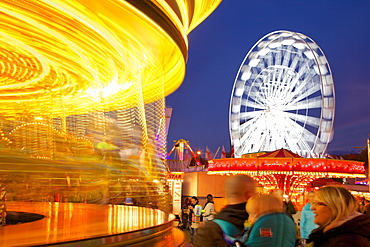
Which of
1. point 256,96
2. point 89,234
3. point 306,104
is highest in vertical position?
point 256,96

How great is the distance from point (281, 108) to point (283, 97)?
701 mm

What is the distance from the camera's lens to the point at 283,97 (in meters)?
21.4

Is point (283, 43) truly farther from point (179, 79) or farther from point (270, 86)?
point (179, 79)

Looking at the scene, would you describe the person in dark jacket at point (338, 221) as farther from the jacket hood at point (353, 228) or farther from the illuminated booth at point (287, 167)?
the illuminated booth at point (287, 167)

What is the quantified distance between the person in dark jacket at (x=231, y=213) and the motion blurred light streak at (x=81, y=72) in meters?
2.74

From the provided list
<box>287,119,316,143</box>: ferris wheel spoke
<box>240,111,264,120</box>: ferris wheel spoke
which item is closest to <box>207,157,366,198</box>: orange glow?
<box>287,119,316,143</box>: ferris wheel spoke

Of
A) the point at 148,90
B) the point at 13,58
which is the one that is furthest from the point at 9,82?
the point at 148,90

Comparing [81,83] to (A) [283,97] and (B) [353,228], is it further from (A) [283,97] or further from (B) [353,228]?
(A) [283,97]

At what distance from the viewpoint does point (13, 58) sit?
23.8ft

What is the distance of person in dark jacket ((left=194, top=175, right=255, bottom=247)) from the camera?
2135 mm

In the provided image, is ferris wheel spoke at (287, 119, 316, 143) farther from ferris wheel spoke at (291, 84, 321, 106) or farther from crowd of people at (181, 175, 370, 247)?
crowd of people at (181, 175, 370, 247)

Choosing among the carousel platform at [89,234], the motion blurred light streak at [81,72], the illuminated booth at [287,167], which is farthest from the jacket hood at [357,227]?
the illuminated booth at [287,167]

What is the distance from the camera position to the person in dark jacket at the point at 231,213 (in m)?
2.13

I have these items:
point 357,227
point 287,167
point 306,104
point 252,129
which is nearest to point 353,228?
point 357,227
